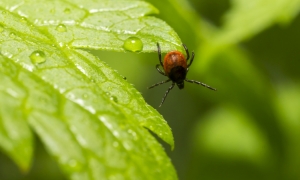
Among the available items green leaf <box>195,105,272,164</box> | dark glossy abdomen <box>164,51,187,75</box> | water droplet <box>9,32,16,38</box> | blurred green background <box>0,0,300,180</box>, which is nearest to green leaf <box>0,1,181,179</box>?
water droplet <box>9,32,16,38</box>

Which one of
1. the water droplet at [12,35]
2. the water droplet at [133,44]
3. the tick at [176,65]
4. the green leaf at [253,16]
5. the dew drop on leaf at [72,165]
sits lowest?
the tick at [176,65]

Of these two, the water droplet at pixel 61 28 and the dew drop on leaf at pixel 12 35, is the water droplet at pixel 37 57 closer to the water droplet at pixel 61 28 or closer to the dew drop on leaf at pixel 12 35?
the dew drop on leaf at pixel 12 35

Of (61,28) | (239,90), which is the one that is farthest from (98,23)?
(239,90)

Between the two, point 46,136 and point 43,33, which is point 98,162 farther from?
point 43,33

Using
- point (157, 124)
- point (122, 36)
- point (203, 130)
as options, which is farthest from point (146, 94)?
point (157, 124)

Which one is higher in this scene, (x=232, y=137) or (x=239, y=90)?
(x=239, y=90)

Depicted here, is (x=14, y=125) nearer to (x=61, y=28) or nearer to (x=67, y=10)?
(x=61, y=28)

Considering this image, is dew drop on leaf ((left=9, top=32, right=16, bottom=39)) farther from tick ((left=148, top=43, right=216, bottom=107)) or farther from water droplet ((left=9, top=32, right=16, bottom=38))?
tick ((left=148, top=43, right=216, bottom=107))

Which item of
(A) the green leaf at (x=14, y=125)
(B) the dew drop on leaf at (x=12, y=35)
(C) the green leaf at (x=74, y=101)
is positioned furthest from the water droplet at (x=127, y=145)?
(B) the dew drop on leaf at (x=12, y=35)
